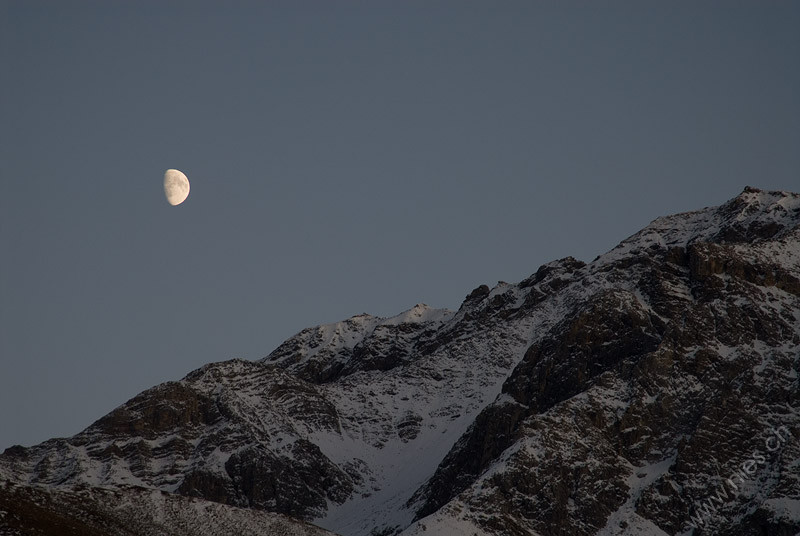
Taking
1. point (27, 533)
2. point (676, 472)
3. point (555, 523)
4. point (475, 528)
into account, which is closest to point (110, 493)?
point (27, 533)

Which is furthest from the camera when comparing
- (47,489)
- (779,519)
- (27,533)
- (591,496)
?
(591,496)

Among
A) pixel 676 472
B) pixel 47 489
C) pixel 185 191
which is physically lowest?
pixel 676 472

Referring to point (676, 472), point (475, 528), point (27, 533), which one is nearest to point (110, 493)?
point (27, 533)

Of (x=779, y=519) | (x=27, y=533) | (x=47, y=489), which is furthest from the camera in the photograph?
(x=779, y=519)

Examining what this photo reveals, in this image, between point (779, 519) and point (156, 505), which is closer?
point (156, 505)

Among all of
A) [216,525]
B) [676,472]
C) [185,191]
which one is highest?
[185,191]

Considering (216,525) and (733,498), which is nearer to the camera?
(216,525)

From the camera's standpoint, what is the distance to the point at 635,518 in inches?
7589

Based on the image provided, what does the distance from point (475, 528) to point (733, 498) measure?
38.5m

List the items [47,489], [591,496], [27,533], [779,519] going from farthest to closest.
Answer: [591,496] → [779,519] → [47,489] → [27,533]

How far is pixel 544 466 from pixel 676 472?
19793 millimetres

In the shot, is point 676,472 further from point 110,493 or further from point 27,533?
point 27,533

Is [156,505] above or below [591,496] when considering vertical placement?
above

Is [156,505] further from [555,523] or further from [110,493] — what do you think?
[555,523]
